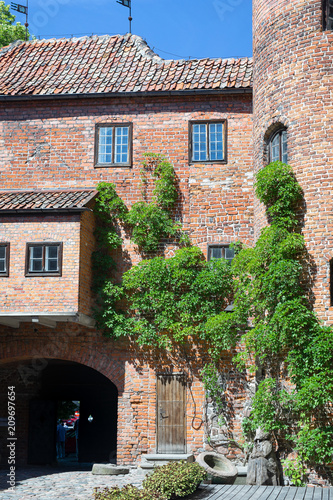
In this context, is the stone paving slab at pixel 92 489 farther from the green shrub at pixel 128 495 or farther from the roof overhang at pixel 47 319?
the roof overhang at pixel 47 319

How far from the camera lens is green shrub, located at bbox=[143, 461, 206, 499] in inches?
467

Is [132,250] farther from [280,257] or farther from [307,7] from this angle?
[307,7]

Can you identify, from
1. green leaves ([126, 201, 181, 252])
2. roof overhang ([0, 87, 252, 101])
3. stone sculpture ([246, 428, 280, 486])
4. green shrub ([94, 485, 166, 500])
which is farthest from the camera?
roof overhang ([0, 87, 252, 101])

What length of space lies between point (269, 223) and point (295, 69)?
11.9 ft

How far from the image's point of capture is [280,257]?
1447 cm

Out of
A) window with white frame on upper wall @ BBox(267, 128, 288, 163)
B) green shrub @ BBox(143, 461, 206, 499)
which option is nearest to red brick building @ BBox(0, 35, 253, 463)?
window with white frame on upper wall @ BBox(267, 128, 288, 163)

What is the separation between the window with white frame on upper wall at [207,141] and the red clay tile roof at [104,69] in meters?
0.98

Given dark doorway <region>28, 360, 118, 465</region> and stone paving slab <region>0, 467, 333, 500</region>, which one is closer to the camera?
stone paving slab <region>0, 467, 333, 500</region>

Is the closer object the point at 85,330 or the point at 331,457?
the point at 331,457

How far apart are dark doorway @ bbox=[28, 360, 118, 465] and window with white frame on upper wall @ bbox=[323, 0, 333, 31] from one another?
38.9ft

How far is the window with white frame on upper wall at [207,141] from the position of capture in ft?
57.3

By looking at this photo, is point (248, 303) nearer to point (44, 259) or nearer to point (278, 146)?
point (278, 146)

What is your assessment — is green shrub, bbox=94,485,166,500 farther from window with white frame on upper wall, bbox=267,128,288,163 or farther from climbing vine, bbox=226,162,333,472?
window with white frame on upper wall, bbox=267,128,288,163

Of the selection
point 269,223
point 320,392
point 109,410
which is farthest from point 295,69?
point 109,410
